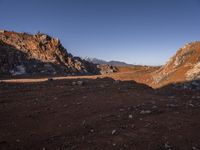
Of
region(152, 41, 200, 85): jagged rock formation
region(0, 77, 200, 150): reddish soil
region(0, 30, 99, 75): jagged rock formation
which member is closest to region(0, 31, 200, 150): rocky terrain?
region(0, 77, 200, 150): reddish soil

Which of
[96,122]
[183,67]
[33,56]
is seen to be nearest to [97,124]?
[96,122]

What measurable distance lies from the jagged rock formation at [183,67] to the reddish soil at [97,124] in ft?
80.1

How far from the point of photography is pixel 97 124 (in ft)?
44.5

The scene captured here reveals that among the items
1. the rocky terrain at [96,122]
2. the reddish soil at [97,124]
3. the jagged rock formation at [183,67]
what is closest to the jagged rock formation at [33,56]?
the jagged rock formation at [183,67]

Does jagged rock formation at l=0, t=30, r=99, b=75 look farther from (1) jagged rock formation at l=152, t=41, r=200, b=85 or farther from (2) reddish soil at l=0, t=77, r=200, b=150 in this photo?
(2) reddish soil at l=0, t=77, r=200, b=150

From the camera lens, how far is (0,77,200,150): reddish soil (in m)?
11.1

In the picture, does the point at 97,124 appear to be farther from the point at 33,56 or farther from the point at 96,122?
the point at 33,56

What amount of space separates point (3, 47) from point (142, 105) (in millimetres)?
56910

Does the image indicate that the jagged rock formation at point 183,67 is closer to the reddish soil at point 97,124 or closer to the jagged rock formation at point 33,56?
the reddish soil at point 97,124

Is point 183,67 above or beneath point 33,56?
beneath

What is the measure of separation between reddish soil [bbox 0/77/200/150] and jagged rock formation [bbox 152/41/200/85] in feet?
80.1

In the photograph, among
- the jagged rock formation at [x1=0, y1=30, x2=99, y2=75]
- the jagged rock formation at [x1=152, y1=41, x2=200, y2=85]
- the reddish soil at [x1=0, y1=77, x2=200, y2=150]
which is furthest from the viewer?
the jagged rock formation at [x1=0, y1=30, x2=99, y2=75]

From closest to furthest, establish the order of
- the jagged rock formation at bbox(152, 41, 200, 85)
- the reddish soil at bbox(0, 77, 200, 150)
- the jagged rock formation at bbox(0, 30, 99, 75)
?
the reddish soil at bbox(0, 77, 200, 150) → the jagged rock formation at bbox(152, 41, 200, 85) → the jagged rock formation at bbox(0, 30, 99, 75)

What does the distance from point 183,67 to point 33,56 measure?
39.7m
